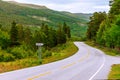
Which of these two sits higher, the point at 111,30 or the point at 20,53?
the point at 111,30

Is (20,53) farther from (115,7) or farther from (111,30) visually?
(111,30)

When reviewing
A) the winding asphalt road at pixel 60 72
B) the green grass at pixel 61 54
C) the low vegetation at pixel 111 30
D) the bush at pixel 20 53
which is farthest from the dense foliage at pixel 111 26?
the winding asphalt road at pixel 60 72

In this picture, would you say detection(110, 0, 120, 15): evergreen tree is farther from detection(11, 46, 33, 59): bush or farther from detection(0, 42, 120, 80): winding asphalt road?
detection(0, 42, 120, 80): winding asphalt road

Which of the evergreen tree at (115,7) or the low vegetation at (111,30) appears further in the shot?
the evergreen tree at (115,7)

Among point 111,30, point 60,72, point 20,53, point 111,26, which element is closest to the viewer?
point 60,72

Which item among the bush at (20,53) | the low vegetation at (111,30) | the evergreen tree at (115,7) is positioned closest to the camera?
the low vegetation at (111,30)

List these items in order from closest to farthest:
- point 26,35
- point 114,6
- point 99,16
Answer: point 114,6 → point 99,16 → point 26,35

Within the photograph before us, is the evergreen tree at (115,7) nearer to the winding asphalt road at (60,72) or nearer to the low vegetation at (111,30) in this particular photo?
the low vegetation at (111,30)

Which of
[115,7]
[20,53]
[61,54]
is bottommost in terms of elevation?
[20,53]

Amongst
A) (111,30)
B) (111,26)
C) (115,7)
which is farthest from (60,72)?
(115,7)

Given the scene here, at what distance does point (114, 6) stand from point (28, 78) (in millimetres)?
49870

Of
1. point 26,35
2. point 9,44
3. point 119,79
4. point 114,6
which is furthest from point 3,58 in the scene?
point 26,35

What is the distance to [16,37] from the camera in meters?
124

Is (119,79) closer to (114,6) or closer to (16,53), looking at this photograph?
(114,6)
